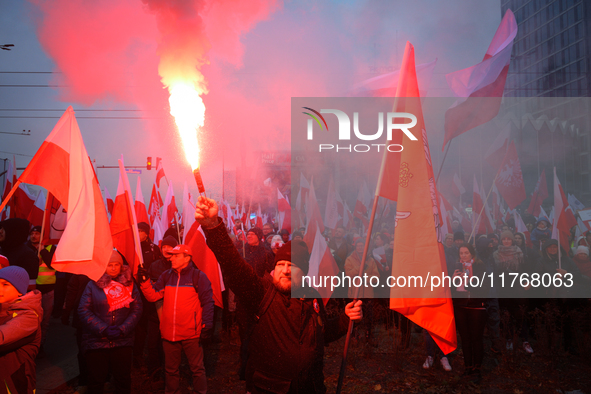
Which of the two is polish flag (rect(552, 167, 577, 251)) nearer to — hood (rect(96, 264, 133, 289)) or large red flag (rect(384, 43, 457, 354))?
large red flag (rect(384, 43, 457, 354))

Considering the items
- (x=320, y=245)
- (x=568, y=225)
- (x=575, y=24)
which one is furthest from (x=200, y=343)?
(x=575, y=24)

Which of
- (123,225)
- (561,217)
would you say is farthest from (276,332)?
(561,217)

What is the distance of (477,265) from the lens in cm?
562

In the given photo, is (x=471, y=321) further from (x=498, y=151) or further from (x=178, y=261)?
(x=498, y=151)

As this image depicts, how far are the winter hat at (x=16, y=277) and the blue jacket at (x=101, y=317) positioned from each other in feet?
3.09

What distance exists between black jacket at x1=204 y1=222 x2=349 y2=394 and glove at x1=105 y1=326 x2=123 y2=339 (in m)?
1.83

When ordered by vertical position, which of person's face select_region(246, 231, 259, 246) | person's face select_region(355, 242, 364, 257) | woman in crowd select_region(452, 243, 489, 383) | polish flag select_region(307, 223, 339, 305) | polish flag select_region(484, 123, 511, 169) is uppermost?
polish flag select_region(484, 123, 511, 169)

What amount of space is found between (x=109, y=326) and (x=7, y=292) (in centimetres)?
120

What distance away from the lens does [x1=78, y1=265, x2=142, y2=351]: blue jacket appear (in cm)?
383

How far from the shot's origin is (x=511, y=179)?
9.40 meters

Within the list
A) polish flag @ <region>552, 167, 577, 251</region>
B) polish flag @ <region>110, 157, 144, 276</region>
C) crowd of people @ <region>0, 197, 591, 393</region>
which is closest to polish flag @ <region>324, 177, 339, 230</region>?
crowd of people @ <region>0, 197, 591, 393</region>

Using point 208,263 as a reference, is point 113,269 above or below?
above

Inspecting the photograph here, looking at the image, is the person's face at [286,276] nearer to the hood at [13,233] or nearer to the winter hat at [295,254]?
the winter hat at [295,254]

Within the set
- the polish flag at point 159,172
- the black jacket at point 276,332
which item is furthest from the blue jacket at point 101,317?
the polish flag at point 159,172
